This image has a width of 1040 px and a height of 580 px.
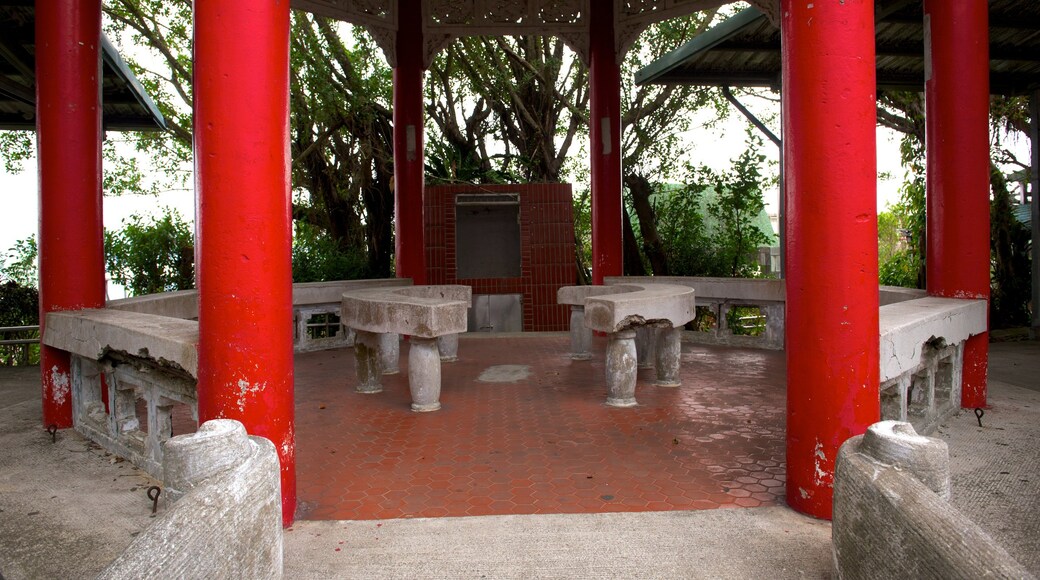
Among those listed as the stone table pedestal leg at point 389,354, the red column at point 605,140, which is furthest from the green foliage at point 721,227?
the stone table pedestal leg at point 389,354

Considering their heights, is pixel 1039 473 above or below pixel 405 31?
below

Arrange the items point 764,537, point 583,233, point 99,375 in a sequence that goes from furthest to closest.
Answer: point 583,233, point 99,375, point 764,537

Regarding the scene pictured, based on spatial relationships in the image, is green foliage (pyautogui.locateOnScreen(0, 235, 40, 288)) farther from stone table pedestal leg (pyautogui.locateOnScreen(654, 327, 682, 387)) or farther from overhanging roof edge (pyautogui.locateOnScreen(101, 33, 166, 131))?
stone table pedestal leg (pyautogui.locateOnScreen(654, 327, 682, 387))

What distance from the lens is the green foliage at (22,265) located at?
11.5 meters

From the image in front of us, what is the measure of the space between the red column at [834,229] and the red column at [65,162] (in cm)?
503

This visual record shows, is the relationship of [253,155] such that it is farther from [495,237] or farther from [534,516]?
[495,237]

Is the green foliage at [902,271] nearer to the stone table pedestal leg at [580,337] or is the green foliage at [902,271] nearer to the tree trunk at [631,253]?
the tree trunk at [631,253]

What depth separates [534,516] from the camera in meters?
3.49

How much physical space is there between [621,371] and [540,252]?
6534mm

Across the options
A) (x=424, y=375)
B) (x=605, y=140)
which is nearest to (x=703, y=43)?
(x=605, y=140)

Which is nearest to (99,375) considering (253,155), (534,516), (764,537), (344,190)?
(253,155)

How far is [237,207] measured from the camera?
3.32 meters

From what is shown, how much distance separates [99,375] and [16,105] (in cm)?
791

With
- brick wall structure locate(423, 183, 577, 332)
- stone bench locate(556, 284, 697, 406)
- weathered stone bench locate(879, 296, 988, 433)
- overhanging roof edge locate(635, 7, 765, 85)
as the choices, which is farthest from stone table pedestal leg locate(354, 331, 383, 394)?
overhanging roof edge locate(635, 7, 765, 85)
